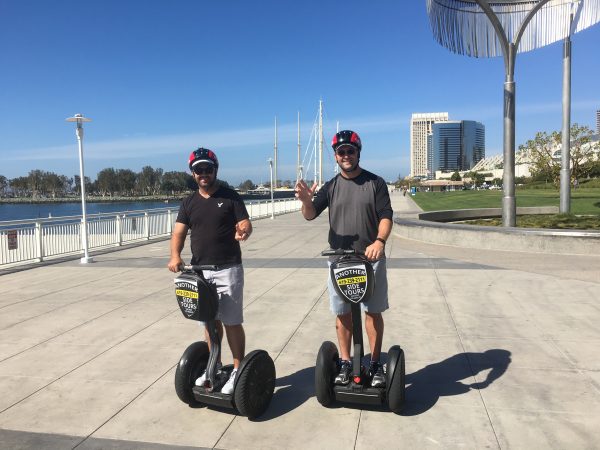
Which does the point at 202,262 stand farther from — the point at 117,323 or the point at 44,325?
the point at 44,325

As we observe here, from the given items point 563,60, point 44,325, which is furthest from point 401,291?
point 563,60

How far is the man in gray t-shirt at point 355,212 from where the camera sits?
3248 mm

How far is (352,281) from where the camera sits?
3000mm

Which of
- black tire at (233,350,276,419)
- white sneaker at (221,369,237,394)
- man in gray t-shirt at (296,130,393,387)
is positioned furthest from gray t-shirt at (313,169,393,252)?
white sneaker at (221,369,237,394)

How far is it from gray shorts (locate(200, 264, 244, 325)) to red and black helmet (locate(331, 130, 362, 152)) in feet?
3.59

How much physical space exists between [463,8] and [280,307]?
14618 mm

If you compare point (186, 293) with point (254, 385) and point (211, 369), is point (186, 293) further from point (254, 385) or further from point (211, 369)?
point (254, 385)

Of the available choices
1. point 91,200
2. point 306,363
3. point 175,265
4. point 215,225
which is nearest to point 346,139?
point 215,225

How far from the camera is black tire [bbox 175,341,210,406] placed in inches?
129

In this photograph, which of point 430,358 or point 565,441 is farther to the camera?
point 430,358

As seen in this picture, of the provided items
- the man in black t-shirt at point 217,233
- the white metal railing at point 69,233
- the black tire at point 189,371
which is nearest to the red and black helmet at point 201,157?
the man in black t-shirt at point 217,233

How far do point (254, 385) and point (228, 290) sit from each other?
667mm

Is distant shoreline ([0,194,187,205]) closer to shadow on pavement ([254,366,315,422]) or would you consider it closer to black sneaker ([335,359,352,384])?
shadow on pavement ([254,366,315,422])

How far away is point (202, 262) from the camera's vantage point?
3340 mm
